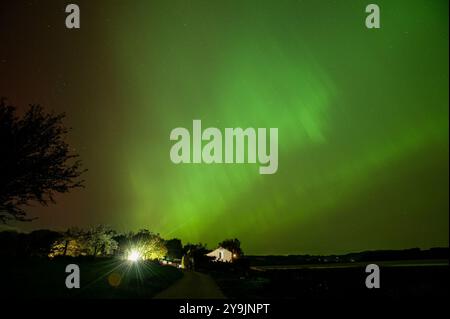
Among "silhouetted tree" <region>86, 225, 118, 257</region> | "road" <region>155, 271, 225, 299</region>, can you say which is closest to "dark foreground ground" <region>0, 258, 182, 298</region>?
"road" <region>155, 271, 225, 299</region>

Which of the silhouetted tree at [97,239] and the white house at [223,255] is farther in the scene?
the white house at [223,255]

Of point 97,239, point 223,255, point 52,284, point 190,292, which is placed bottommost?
point 223,255

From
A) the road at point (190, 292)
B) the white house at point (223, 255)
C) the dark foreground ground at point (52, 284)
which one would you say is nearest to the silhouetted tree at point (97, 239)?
the white house at point (223, 255)

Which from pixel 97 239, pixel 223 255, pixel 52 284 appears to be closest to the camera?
pixel 52 284

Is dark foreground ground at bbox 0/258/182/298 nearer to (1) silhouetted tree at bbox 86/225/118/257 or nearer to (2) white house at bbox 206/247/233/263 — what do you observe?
(1) silhouetted tree at bbox 86/225/118/257

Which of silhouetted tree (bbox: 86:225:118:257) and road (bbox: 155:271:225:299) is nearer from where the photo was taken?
road (bbox: 155:271:225:299)

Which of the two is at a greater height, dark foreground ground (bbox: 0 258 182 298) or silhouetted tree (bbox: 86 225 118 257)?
dark foreground ground (bbox: 0 258 182 298)

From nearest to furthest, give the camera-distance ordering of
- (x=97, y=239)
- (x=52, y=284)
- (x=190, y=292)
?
(x=52, y=284) < (x=190, y=292) < (x=97, y=239)

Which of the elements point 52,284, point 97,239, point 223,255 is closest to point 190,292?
point 52,284

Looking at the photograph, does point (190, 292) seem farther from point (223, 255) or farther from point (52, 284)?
point (223, 255)

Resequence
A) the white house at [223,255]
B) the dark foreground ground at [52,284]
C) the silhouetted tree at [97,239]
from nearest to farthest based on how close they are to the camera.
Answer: the dark foreground ground at [52,284] < the silhouetted tree at [97,239] < the white house at [223,255]

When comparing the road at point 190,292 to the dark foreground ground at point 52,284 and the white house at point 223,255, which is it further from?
the white house at point 223,255
